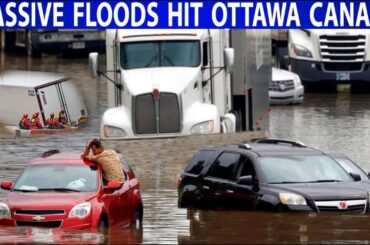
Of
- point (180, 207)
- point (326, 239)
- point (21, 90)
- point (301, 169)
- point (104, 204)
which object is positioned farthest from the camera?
point (21, 90)

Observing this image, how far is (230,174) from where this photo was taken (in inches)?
841

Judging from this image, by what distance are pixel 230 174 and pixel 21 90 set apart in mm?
23518

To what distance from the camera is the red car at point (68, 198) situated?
19156 millimetres

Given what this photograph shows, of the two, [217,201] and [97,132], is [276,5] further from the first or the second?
[97,132]

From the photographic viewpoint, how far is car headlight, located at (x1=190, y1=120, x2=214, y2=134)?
30.9 metres

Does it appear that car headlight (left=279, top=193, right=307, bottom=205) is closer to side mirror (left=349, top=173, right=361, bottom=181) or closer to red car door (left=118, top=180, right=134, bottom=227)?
side mirror (left=349, top=173, right=361, bottom=181)

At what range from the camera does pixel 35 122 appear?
4019cm

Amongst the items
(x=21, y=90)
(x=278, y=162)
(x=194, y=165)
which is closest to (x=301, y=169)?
(x=278, y=162)

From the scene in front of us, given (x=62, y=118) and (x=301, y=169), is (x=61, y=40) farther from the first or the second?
(x=301, y=169)

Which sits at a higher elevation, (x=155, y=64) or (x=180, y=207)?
(x=155, y=64)

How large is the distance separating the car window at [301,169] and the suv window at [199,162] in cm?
171

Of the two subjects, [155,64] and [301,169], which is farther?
[155,64]

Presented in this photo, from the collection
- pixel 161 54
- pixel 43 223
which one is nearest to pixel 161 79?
pixel 161 54

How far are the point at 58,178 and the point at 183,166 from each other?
10166 mm
